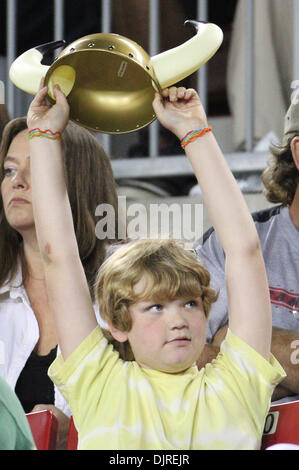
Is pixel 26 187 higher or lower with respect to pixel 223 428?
higher

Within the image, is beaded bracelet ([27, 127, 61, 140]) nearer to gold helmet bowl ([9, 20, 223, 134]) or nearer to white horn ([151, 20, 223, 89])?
gold helmet bowl ([9, 20, 223, 134])

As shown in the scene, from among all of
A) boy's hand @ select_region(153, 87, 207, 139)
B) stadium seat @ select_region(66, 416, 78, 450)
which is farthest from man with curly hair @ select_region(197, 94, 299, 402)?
boy's hand @ select_region(153, 87, 207, 139)

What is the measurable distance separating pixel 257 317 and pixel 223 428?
0.52 ft

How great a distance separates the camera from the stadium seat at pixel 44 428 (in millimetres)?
1333

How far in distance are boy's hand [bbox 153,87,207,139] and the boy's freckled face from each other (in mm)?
226

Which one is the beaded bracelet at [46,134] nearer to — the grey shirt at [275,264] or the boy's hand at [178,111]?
the boy's hand at [178,111]

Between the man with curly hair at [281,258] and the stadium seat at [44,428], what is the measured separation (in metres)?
0.33

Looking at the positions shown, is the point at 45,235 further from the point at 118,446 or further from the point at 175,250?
the point at 118,446

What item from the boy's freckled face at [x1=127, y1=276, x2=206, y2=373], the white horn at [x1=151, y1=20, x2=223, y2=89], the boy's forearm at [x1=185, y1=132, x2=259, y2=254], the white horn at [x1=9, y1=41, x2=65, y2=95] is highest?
the white horn at [x1=151, y1=20, x2=223, y2=89]

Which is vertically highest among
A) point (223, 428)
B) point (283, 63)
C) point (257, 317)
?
point (283, 63)

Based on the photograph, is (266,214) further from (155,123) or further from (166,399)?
(166,399)

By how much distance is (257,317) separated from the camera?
4.08 ft

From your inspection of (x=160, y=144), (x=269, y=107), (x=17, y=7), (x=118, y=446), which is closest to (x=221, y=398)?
(x=118, y=446)

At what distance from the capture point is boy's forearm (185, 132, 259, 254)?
1.25 m
